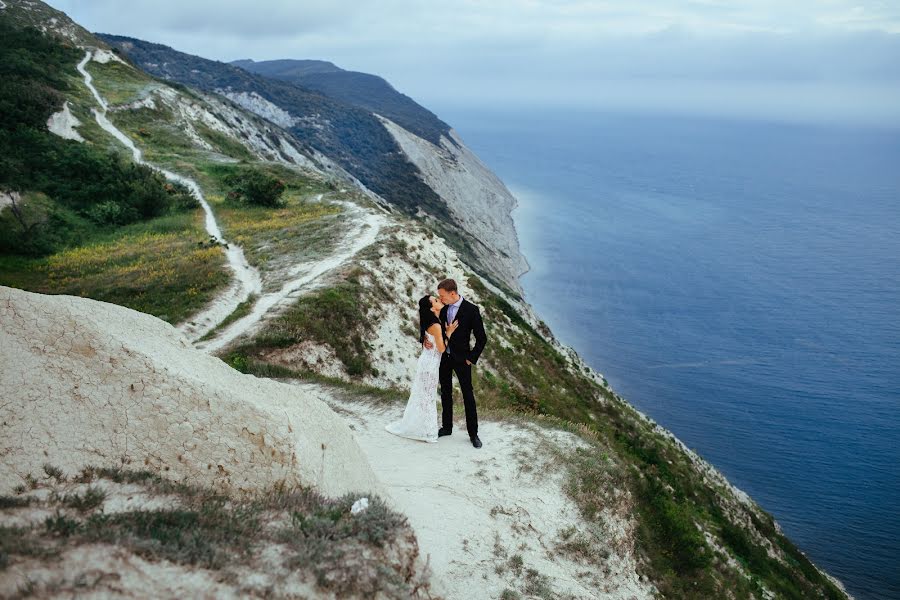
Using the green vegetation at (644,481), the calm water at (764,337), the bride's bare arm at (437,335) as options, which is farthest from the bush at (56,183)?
the calm water at (764,337)

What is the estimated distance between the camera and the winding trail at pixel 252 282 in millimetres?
20119

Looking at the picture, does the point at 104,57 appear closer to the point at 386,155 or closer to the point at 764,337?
the point at 386,155

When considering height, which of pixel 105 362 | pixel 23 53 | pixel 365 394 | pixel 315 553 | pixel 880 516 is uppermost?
pixel 23 53

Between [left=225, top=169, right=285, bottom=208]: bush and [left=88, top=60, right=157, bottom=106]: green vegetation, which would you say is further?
[left=88, top=60, right=157, bottom=106]: green vegetation

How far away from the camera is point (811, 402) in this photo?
58219 mm

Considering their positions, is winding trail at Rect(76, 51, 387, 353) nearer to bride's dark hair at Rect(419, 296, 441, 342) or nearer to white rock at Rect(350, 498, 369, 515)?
bride's dark hair at Rect(419, 296, 441, 342)

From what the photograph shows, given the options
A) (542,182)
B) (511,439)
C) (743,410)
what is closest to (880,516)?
(743,410)

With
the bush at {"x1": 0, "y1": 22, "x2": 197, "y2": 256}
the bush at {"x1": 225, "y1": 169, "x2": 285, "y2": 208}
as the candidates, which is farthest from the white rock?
the bush at {"x1": 225, "y1": 169, "x2": 285, "y2": 208}

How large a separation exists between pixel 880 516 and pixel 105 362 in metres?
53.1

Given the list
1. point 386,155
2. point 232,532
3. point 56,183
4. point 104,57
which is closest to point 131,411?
point 232,532

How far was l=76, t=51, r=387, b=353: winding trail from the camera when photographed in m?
20.1

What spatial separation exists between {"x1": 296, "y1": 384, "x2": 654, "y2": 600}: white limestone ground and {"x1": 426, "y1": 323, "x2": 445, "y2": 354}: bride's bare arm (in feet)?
8.19

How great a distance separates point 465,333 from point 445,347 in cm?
50

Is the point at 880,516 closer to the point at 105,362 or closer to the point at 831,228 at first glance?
the point at 105,362
